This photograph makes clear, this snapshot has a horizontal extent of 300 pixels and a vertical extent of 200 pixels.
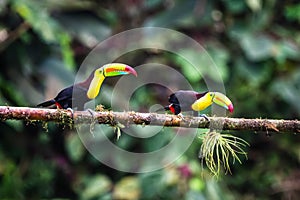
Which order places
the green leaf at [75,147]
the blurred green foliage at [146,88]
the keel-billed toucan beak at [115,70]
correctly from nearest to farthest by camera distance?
the keel-billed toucan beak at [115,70] → the blurred green foliage at [146,88] → the green leaf at [75,147]

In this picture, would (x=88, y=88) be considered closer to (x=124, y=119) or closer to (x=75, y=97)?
(x=75, y=97)

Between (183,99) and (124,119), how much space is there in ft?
0.70

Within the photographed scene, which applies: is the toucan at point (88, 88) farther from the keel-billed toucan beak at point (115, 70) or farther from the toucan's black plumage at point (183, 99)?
the toucan's black plumage at point (183, 99)

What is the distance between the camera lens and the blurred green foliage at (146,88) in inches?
155

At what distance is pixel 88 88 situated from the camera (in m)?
1.52

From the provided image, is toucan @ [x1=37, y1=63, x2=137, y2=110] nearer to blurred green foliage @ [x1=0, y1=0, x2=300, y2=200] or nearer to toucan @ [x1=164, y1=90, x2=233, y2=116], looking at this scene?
toucan @ [x1=164, y1=90, x2=233, y2=116]

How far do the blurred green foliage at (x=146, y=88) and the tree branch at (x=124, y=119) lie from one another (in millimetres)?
2046

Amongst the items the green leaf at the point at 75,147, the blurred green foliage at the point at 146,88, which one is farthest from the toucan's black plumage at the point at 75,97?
the green leaf at the point at 75,147

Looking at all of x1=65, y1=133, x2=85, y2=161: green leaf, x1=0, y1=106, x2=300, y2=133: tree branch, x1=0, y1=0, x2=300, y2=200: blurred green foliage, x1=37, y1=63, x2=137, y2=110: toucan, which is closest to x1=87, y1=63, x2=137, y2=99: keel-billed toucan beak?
x1=37, y1=63, x2=137, y2=110: toucan

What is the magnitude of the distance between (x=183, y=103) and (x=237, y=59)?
3.20 meters

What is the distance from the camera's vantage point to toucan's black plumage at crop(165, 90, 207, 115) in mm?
1521

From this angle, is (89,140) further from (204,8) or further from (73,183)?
(204,8)

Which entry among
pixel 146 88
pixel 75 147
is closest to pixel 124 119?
pixel 75 147

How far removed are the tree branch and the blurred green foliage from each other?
2046 millimetres
